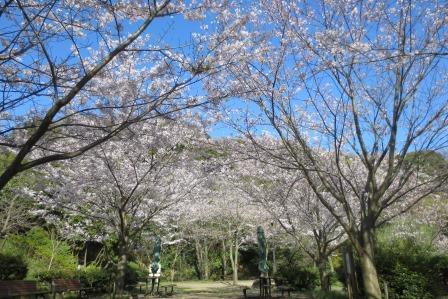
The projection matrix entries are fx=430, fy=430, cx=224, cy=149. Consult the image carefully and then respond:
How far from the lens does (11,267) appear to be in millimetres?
13359

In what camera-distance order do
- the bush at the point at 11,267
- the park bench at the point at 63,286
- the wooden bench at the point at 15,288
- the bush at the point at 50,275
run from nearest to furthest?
the wooden bench at the point at 15,288 < the park bench at the point at 63,286 < the bush at the point at 11,267 < the bush at the point at 50,275

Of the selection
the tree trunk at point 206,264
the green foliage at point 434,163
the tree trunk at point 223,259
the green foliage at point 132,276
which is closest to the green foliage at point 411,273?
the green foliage at point 434,163

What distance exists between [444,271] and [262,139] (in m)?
6.42

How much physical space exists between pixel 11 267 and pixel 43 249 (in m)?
6.59

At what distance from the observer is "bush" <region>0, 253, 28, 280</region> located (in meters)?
13.1

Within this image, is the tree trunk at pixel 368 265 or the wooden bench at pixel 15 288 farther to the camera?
the wooden bench at pixel 15 288

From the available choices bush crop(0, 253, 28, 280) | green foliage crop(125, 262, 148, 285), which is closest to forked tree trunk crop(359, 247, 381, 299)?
bush crop(0, 253, 28, 280)

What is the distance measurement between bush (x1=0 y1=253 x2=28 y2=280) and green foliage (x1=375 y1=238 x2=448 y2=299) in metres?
10.8

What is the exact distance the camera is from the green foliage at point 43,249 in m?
18.4

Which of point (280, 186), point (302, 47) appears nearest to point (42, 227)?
point (280, 186)

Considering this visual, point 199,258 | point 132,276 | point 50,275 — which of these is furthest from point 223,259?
point 50,275

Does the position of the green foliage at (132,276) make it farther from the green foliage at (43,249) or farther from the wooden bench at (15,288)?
the wooden bench at (15,288)

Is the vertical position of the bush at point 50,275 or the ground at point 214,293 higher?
the bush at point 50,275

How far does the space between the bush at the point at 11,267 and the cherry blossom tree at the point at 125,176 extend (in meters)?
2.61
